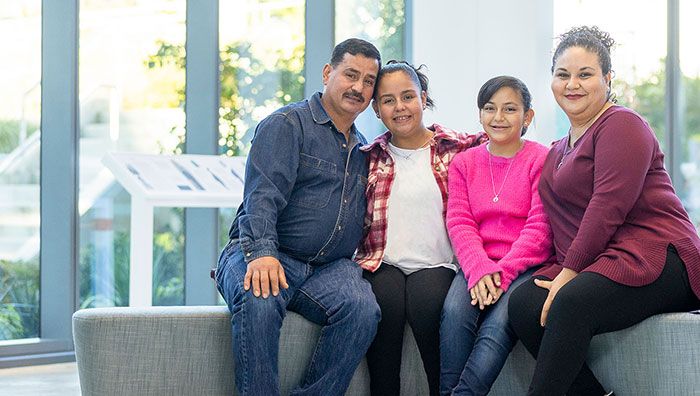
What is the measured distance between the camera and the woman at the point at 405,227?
208 centimetres

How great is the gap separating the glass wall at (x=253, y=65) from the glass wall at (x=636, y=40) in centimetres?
172

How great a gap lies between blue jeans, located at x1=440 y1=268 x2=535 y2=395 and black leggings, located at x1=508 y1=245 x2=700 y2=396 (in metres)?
0.08

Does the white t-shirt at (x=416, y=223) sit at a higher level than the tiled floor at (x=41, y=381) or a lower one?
higher

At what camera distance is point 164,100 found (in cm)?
415

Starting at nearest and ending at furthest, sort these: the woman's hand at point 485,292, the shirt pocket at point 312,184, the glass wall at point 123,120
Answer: the woman's hand at point 485,292, the shirt pocket at point 312,184, the glass wall at point 123,120

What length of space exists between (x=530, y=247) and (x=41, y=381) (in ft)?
7.77

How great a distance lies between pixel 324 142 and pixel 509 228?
0.63 m

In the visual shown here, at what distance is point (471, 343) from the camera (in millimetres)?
2000

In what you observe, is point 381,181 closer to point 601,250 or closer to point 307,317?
point 307,317

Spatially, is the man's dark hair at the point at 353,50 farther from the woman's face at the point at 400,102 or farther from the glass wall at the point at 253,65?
the glass wall at the point at 253,65

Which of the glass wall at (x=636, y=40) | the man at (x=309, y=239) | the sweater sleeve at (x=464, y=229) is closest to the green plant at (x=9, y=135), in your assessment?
the man at (x=309, y=239)

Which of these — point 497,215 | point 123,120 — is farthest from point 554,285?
point 123,120

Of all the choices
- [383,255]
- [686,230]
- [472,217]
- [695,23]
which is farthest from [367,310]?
[695,23]

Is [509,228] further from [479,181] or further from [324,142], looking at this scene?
[324,142]
